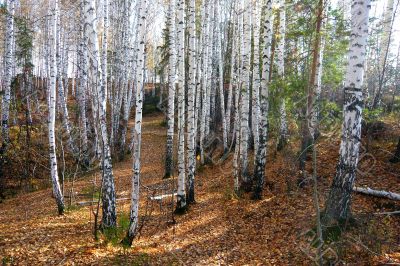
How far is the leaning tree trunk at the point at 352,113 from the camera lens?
18.7 ft

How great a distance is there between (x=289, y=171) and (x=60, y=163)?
11297 mm

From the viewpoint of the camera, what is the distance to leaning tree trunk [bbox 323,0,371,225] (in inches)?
225

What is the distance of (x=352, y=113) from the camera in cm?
572

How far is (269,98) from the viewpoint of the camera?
9.16 meters

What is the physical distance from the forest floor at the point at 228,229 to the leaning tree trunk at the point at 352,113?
620 mm

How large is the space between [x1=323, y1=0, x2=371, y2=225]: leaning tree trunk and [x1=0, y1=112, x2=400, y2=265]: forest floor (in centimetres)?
62

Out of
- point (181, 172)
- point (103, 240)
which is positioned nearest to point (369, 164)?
point (181, 172)

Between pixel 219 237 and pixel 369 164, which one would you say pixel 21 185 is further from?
pixel 369 164

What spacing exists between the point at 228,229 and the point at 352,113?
4.10 metres

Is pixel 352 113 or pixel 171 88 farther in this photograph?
pixel 171 88

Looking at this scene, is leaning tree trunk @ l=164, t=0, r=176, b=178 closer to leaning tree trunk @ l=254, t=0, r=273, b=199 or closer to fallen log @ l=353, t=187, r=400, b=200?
leaning tree trunk @ l=254, t=0, r=273, b=199

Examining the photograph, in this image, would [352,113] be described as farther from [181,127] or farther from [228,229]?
[181,127]

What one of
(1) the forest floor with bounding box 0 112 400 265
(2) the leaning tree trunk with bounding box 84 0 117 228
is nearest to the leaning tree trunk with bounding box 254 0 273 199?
(1) the forest floor with bounding box 0 112 400 265

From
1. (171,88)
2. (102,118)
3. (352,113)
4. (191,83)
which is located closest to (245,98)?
(191,83)
